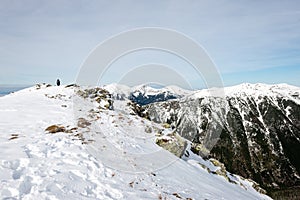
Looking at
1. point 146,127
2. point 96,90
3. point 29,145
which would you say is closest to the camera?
point 29,145

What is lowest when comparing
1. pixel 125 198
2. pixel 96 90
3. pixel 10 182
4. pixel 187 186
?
pixel 187 186

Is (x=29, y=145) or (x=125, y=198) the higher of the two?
(x=29, y=145)

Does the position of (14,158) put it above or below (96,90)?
below

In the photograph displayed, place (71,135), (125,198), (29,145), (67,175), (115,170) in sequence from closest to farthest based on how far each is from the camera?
1. (125,198)
2. (67,175)
3. (115,170)
4. (29,145)
5. (71,135)

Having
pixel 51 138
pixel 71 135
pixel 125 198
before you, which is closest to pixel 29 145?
pixel 51 138

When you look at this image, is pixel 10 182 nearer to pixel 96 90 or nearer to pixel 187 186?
pixel 187 186

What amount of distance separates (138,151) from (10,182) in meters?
Answer: 10.9

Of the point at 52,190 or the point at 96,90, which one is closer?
the point at 52,190

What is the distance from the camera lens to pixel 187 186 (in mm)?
13703

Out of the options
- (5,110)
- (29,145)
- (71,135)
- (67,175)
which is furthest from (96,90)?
(67,175)

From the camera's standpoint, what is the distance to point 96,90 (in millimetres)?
46562

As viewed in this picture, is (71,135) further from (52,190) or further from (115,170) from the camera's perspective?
(52,190)

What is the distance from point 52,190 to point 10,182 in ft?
5.47

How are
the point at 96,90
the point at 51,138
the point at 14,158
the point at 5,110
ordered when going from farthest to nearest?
the point at 96,90 < the point at 5,110 < the point at 51,138 < the point at 14,158
